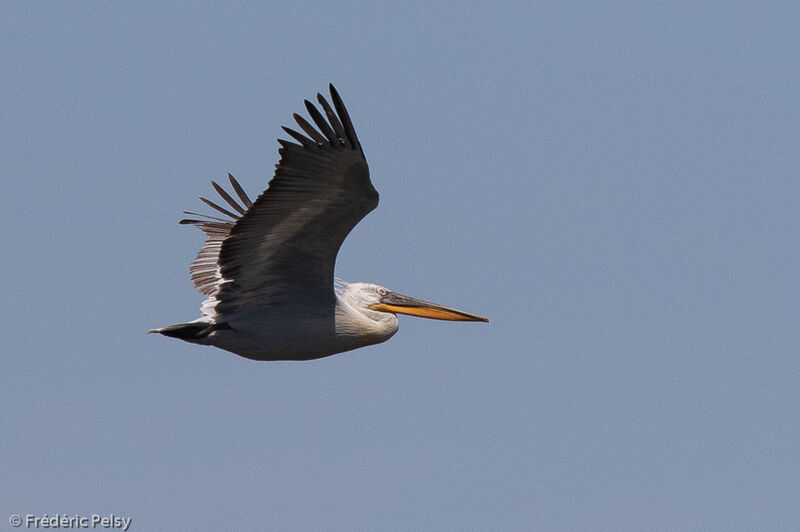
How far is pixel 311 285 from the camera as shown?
9.58 metres

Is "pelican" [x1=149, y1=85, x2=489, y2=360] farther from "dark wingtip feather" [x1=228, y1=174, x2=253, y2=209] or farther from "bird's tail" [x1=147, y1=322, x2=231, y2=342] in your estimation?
"dark wingtip feather" [x1=228, y1=174, x2=253, y2=209]

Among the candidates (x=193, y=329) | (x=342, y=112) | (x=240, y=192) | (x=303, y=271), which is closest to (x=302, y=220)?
(x=303, y=271)

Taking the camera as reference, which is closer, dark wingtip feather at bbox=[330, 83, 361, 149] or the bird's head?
dark wingtip feather at bbox=[330, 83, 361, 149]

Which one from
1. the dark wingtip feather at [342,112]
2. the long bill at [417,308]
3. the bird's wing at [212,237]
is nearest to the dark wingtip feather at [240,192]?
the bird's wing at [212,237]

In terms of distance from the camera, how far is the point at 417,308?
1077cm

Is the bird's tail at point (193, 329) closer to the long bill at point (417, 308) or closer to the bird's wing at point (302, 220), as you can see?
the bird's wing at point (302, 220)

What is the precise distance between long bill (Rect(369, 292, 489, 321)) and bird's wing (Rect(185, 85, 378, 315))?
1.04 m

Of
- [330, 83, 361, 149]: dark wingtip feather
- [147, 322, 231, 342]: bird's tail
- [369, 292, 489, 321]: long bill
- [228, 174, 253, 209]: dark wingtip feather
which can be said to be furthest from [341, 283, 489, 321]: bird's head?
[330, 83, 361, 149]: dark wingtip feather

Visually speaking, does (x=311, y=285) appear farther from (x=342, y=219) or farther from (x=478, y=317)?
(x=478, y=317)

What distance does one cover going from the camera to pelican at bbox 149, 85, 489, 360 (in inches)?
333

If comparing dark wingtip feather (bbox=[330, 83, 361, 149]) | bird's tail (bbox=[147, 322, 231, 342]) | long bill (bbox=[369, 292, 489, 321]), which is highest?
dark wingtip feather (bbox=[330, 83, 361, 149])

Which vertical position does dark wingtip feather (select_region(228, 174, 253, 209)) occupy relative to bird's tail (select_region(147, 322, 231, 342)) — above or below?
above

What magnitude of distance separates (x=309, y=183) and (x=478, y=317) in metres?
2.73

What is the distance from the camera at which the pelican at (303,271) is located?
8.47 m
